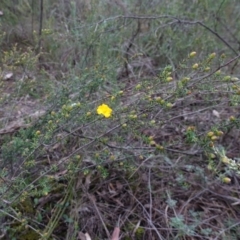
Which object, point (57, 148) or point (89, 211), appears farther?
point (57, 148)

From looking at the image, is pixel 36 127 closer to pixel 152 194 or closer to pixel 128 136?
pixel 128 136

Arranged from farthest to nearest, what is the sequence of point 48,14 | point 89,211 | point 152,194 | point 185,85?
point 48,14, point 152,194, point 89,211, point 185,85

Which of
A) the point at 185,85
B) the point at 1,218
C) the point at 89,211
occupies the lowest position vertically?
the point at 89,211

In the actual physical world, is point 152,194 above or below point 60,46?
below

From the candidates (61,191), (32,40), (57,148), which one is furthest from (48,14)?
(61,191)

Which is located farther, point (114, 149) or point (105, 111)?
point (114, 149)

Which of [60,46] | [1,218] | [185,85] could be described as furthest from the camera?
[60,46]

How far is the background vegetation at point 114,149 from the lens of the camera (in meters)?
1.71

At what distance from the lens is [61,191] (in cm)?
209

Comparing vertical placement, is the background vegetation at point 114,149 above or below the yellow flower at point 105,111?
below

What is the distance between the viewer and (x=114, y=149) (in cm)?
196

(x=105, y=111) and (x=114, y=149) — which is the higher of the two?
(x=105, y=111)

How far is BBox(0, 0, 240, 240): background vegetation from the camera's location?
5.60 feet

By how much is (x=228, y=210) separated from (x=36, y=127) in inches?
40.0
